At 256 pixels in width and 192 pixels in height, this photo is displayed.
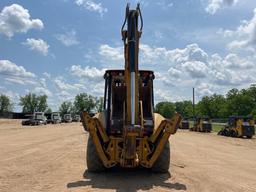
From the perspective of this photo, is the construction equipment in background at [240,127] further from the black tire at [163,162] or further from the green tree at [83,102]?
the green tree at [83,102]

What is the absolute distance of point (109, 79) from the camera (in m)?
10.8

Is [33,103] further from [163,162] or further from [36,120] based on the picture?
[163,162]

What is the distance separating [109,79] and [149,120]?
1.74 m

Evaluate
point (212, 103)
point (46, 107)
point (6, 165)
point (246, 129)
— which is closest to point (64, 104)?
point (46, 107)

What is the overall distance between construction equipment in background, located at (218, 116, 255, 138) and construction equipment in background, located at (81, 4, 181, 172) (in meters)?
27.7

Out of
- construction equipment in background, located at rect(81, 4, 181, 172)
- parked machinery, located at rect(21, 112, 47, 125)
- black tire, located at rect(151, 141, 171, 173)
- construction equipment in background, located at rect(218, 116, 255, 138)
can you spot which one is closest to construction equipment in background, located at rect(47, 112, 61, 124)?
parked machinery, located at rect(21, 112, 47, 125)

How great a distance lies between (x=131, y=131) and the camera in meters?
8.70

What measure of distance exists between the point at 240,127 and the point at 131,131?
98.7ft

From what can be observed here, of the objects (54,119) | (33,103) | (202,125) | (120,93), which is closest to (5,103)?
(33,103)

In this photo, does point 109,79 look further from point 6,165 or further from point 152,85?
point 6,165

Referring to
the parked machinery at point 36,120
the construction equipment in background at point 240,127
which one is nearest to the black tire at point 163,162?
the construction equipment in background at point 240,127

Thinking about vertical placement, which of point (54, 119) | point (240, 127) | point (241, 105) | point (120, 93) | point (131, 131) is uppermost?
point (241, 105)

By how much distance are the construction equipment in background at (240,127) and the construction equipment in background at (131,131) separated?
27.7 metres

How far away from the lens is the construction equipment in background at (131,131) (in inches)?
355
